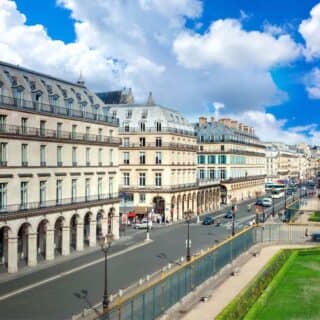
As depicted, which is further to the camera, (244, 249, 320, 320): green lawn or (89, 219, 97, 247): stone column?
(89, 219, 97, 247): stone column

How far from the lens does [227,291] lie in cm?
4088

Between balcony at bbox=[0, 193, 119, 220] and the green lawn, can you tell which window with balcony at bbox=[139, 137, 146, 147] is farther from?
the green lawn

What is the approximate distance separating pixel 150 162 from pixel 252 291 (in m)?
53.7

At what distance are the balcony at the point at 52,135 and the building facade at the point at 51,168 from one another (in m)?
0.09

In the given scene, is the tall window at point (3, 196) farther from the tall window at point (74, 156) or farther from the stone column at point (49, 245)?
the tall window at point (74, 156)

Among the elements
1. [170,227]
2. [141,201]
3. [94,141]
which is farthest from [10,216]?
[141,201]

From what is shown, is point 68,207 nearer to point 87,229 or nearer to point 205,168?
point 87,229

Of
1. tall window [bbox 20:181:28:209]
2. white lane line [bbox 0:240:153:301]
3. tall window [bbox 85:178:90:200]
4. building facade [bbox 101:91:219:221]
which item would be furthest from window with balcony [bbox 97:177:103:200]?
building facade [bbox 101:91:219:221]

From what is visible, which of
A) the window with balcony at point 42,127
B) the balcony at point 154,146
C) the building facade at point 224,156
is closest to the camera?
the window with balcony at point 42,127

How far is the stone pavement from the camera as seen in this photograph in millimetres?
34375

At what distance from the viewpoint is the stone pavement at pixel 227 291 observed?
3438 cm

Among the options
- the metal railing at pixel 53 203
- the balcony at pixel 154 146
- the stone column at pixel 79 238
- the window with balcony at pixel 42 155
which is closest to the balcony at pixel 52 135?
the window with balcony at pixel 42 155

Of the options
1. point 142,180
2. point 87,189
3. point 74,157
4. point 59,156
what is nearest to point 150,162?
point 142,180

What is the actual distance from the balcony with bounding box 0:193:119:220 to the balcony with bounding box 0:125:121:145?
6676mm
